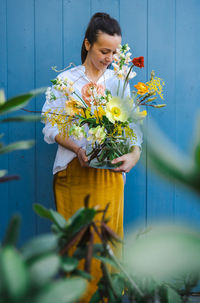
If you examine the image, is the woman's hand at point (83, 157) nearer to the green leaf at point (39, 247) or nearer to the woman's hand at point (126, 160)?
the woman's hand at point (126, 160)

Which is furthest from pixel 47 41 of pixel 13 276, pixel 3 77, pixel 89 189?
pixel 13 276

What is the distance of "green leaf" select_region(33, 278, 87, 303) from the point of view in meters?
0.24

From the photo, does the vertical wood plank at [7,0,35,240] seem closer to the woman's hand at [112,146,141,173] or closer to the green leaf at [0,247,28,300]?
the woman's hand at [112,146,141,173]

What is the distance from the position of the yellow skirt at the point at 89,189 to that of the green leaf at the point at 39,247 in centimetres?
90

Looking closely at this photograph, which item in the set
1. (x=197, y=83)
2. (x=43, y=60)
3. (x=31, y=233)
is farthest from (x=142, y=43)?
(x=31, y=233)

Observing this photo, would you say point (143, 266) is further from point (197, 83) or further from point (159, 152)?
point (197, 83)

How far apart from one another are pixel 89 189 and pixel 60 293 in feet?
3.24

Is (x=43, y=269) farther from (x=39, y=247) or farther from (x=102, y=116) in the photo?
(x=102, y=116)

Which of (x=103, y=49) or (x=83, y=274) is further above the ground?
(x=103, y=49)

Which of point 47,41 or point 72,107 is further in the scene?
point 47,41

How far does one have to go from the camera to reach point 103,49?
1237 millimetres

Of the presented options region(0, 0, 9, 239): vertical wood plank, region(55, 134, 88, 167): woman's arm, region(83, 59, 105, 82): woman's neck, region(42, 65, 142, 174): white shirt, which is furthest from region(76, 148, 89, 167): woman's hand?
region(0, 0, 9, 239): vertical wood plank

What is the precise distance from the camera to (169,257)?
0.25 meters

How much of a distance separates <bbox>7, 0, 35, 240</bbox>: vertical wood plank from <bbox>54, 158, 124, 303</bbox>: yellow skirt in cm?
38
